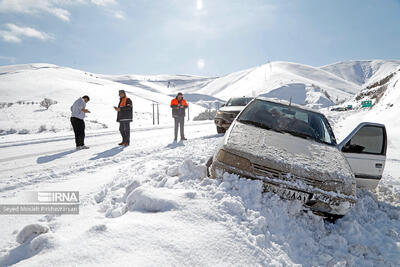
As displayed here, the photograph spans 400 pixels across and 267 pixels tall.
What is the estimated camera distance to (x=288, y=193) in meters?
2.61

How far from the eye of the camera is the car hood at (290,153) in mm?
2674

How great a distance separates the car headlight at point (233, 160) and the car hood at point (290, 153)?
57 millimetres

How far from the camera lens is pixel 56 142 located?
7.83 meters

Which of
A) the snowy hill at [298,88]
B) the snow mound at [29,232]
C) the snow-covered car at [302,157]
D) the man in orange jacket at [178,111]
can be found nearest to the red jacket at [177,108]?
the man in orange jacket at [178,111]

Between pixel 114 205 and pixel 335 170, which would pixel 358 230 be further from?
pixel 114 205

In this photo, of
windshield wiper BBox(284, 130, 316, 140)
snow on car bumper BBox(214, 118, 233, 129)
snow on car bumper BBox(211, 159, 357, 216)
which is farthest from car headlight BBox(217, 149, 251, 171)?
snow on car bumper BBox(214, 118, 233, 129)

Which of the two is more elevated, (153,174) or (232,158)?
(232,158)

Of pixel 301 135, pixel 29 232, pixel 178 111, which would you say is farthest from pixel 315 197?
pixel 178 111

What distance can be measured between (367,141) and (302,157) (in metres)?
1.85

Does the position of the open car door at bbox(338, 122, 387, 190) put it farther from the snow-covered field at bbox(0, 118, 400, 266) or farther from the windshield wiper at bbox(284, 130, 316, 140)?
the windshield wiper at bbox(284, 130, 316, 140)

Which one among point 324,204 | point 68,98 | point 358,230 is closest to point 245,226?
point 324,204

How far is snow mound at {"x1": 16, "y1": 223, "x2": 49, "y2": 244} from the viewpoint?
6.93 ft

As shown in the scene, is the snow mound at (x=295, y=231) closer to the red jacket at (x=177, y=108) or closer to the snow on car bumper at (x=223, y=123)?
the red jacket at (x=177, y=108)

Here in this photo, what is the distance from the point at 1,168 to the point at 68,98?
36.0m
